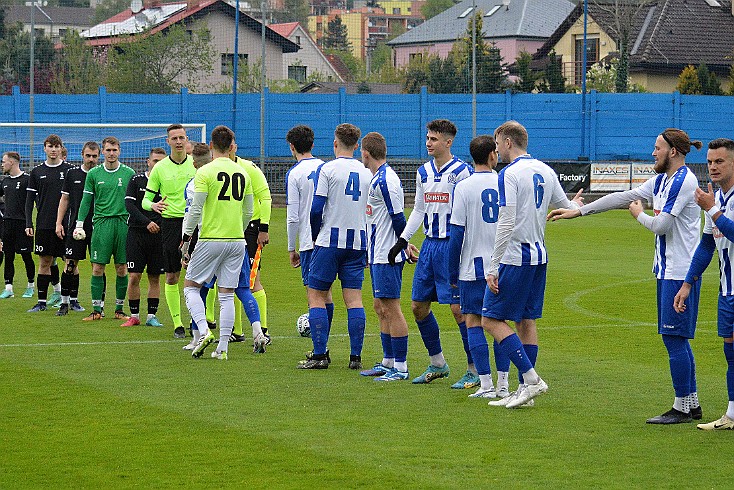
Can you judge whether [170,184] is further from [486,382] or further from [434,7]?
[434,7]

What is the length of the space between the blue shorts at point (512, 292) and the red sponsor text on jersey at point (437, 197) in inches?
40.8

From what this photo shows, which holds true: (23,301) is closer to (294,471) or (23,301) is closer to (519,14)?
(294,471)

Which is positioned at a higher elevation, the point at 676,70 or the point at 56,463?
the point at 676,70

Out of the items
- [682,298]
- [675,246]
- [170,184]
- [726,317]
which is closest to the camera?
[726,317]

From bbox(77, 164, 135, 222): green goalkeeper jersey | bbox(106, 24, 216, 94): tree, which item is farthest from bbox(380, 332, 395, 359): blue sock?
bbox(106, 24, 216, 94): tree

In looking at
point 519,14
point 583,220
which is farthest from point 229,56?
point 519,14

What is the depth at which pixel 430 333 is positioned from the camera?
927 centimetres

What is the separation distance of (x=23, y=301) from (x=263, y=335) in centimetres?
559

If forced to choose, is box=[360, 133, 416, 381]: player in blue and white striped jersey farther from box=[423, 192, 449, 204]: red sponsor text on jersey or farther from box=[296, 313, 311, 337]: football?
box=[296, 313, 311, 337]: football

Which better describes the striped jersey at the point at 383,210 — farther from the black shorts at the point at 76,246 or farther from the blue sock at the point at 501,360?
the black shorts at the point at 76,246

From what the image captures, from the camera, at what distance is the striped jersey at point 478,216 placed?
27.6ft

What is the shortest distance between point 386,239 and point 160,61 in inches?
1241

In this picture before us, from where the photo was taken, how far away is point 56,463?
6625mm

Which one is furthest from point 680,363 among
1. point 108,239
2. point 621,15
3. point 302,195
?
point 621,15
